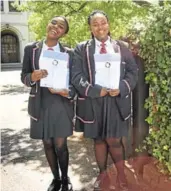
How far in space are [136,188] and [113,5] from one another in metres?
4.45

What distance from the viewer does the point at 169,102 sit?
265 cm

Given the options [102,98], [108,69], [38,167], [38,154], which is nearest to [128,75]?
[108,69]

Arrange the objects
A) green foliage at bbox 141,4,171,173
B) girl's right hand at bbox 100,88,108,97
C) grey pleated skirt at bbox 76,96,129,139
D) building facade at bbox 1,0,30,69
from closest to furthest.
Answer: green foliage at bbox 141,4,171,173 → girl's right hand at bbox 100,88,108,97 → grey pleated skirt at bbox 76,96,129,139 → building facade at bbox 1,0,30,69

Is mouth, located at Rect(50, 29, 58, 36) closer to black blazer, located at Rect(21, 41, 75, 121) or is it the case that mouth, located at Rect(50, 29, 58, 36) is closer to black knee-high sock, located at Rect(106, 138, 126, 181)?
black blazer, located at Rect(21, 41, 75, 121)

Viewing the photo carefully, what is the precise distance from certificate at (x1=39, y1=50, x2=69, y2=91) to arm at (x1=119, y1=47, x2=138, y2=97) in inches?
20.3

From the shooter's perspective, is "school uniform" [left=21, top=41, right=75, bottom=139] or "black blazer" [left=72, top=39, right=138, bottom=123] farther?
"school uniform" [left=21, top=41, right=75, bottom=139]

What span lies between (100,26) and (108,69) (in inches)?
14.6

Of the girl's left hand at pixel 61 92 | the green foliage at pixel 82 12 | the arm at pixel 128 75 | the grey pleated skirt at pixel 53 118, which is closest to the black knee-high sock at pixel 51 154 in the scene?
the grey pleated skirt at pixel 53 118

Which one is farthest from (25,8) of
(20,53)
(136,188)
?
(20,53)

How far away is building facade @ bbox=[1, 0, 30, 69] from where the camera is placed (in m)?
30.2

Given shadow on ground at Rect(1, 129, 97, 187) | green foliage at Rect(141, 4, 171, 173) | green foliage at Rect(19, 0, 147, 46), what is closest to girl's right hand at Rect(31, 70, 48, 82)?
green foliage at Rect(141, 4, 171, 173)

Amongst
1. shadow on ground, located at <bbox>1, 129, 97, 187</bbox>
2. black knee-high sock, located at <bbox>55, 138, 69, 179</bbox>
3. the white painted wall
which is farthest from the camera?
the white painted wall

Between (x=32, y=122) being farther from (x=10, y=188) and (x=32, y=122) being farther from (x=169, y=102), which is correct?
(x=169, y=102)

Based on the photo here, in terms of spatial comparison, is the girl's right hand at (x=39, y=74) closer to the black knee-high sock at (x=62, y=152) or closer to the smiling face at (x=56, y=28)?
the smiling face at (x=56, y=28)
